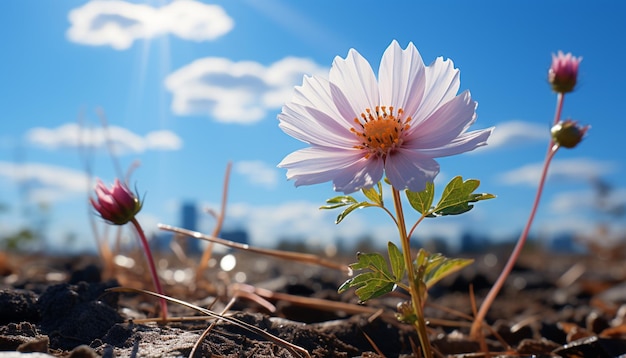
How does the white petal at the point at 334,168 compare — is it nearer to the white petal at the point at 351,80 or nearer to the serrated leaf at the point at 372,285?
the white petal at the point at 351,80

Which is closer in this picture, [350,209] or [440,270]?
[350,209]

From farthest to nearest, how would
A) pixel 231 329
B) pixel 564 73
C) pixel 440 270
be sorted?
1. pixel 564 73
2. pixel 231 329
3. pixel 440 270

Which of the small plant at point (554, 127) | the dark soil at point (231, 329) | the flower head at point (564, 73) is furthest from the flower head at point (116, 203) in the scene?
the flower head at point (564, 73)

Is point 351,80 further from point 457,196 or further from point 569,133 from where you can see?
point 569,133

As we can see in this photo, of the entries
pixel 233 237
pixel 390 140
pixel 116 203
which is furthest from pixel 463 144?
pixel 233 237

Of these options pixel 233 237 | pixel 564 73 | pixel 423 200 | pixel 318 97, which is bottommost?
pixel 233 237

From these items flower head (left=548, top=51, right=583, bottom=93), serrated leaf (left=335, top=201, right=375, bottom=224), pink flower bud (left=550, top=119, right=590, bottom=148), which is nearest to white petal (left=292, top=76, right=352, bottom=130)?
serrated leaf (left=335, top=201, right=375, bottom=224)

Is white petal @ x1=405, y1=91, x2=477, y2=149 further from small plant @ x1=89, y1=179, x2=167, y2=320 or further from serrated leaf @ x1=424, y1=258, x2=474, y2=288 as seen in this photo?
small plant @ x1=89, y1=179, x2=167, y2=320
